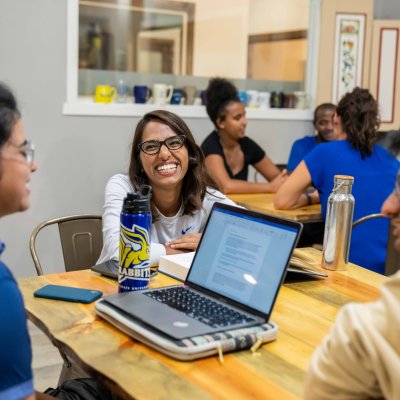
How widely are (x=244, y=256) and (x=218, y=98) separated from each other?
2.82 m

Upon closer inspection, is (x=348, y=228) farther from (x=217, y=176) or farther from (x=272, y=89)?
(x=272, y=89)

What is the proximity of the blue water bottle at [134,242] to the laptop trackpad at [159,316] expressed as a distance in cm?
7

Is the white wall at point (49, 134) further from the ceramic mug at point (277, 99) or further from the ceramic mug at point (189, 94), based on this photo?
the ceramic mug at point (277, 99)

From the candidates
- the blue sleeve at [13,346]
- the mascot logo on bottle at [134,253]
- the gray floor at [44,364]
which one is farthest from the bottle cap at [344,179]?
the gray floor at [44,364]

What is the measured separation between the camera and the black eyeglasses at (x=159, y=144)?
230cm

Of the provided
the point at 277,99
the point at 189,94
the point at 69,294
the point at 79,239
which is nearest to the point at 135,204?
the point at 69,294

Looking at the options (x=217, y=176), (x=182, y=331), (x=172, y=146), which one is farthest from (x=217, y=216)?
(x=217, y=176)

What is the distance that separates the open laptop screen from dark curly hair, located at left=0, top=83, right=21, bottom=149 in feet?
1.95

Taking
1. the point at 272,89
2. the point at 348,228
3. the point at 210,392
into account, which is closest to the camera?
the point at 210,392

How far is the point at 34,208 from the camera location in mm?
3957

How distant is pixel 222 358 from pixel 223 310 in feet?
0.63

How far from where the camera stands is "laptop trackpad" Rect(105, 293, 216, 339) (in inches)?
53.2

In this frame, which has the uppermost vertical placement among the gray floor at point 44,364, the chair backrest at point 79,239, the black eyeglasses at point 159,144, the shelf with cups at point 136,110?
the shelf with cups at point 136,110

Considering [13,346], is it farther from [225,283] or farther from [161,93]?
[161,93]
